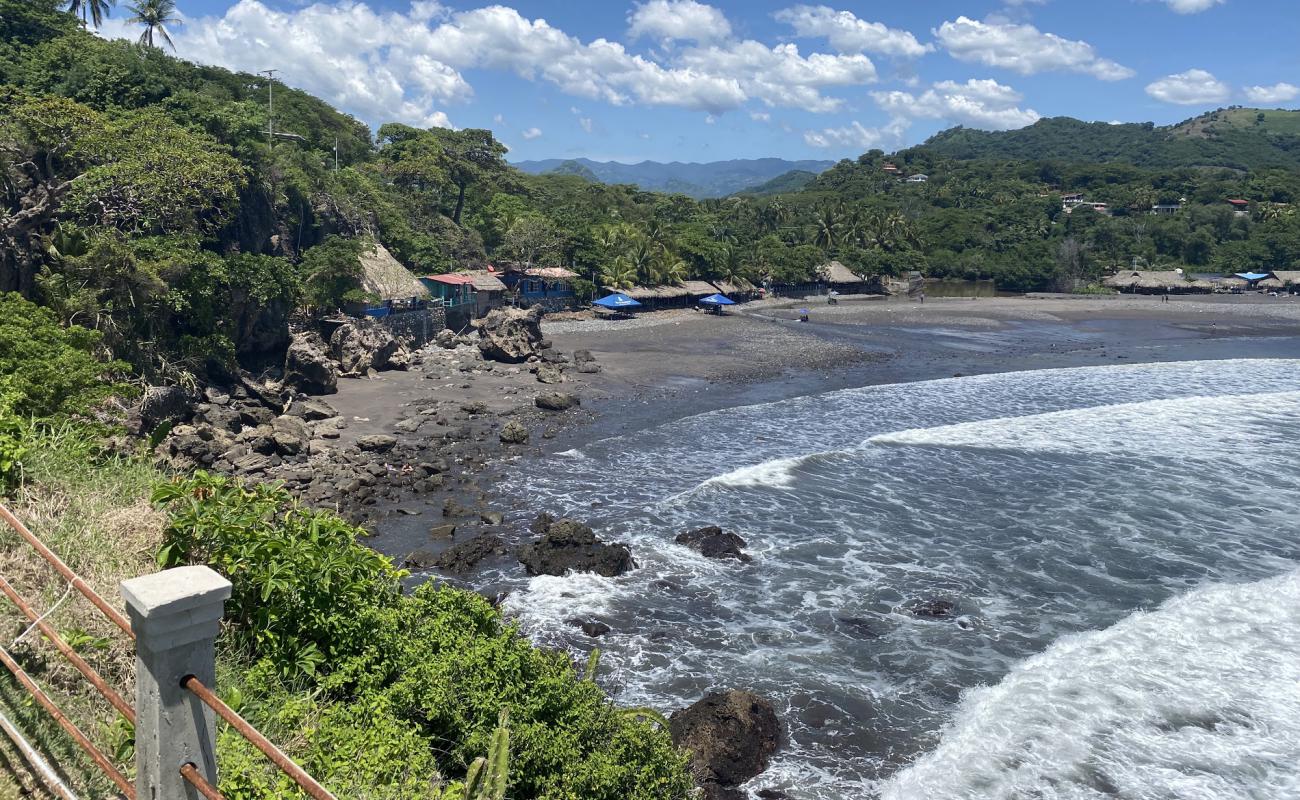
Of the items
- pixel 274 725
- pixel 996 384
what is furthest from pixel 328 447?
pixel 996 384

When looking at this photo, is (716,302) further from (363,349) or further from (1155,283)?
(1155,283)

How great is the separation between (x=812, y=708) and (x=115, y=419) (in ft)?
53.0

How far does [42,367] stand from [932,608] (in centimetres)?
1767

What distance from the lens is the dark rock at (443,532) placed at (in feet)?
67.4

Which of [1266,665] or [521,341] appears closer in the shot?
[1266,665]

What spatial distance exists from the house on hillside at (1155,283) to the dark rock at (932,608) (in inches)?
3218

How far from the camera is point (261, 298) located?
1247 inches

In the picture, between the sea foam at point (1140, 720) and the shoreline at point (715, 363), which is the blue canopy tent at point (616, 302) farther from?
the sea foam at point (1140, 720)

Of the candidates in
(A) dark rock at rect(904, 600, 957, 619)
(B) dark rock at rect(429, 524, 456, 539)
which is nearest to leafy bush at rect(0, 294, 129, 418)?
(B) dark rock at rect(429, 524, 456, 539)

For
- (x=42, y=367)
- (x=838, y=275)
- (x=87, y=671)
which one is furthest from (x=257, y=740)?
(x=838, y=275)

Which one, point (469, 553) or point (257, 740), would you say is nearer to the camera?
point (257, 740)

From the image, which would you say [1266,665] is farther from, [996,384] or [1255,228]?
[1255,228]

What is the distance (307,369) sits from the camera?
107ft

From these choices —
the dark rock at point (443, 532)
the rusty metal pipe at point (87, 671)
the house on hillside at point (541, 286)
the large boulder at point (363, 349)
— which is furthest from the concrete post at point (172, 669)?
the house on hillside at point (541, 286)
